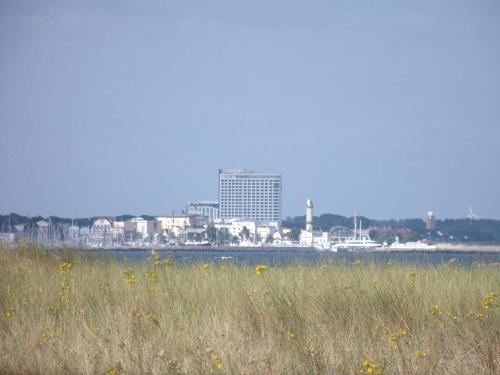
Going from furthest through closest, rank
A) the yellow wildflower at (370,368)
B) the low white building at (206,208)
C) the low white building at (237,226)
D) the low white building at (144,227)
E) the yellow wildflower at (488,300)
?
the low white building at (206,208), the low white building at (237,226), the low white building at (144,227), the yellow wildflower at (488,300), the yellow wildflower at (370,368)

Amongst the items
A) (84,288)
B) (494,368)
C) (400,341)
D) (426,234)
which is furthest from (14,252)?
(426,234)

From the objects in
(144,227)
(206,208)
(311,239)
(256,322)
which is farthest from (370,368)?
(206,208)

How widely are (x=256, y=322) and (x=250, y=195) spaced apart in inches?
5708

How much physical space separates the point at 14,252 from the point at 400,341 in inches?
341

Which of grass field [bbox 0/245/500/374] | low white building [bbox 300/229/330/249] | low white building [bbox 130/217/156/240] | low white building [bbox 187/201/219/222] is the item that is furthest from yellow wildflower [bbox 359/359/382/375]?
low white building [bbox 187/201/219/222]

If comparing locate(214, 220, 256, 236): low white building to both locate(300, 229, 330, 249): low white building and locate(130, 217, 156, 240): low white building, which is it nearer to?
locate(300, 229, 330, 249): low white building

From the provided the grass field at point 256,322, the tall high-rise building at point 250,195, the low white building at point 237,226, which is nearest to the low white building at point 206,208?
the tall high-rise building at point 250,195

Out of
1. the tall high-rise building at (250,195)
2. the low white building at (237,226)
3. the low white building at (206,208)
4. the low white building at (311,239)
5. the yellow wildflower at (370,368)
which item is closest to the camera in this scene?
the yellow wildflower at (370,368)

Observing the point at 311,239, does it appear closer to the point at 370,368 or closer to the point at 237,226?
the point at 237,226

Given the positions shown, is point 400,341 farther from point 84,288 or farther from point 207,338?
point 84,288

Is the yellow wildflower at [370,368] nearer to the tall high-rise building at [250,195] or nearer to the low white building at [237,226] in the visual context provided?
the low white building at [237,226]

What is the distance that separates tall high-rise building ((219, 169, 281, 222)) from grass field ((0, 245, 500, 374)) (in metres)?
142

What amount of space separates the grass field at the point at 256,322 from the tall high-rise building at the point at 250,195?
14172 cm

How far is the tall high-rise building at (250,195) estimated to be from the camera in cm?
15425
